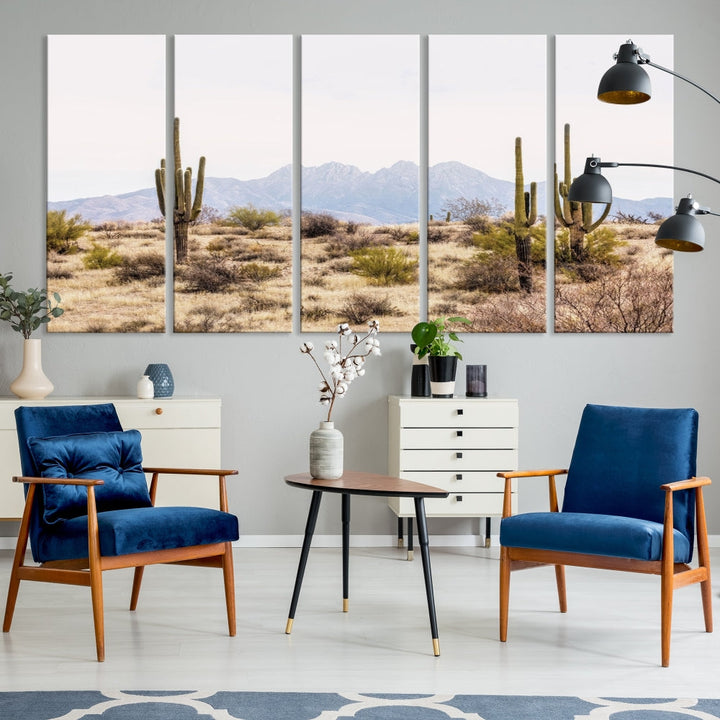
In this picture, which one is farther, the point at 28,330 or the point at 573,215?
the point at 573,215

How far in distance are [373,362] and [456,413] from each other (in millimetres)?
710

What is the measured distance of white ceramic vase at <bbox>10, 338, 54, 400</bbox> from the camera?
200 inches

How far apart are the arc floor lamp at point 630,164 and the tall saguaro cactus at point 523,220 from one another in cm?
144

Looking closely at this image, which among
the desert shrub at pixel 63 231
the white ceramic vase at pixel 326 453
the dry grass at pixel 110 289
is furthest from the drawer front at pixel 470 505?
the desert shrub at pixel 63 231

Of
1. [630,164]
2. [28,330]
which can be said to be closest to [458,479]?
[630,164]

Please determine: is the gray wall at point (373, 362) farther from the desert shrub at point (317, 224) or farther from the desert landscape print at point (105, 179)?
the desert shrub at point (317, 224)

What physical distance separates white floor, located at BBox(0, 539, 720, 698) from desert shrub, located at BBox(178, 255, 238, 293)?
66.2 inches

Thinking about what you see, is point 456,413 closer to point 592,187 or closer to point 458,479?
point 458,479

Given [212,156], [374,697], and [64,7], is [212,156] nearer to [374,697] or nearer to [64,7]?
[64,7]

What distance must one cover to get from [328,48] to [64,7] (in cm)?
160

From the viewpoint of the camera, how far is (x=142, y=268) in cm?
540

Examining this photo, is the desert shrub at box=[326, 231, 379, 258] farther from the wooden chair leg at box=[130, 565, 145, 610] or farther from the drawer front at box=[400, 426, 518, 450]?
the wooden chair leg at box=[130, 565, 145, 610]

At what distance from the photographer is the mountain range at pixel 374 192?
214 inches

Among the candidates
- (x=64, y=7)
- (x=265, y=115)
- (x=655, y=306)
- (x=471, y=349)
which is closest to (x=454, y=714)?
(x=471, y=349)
